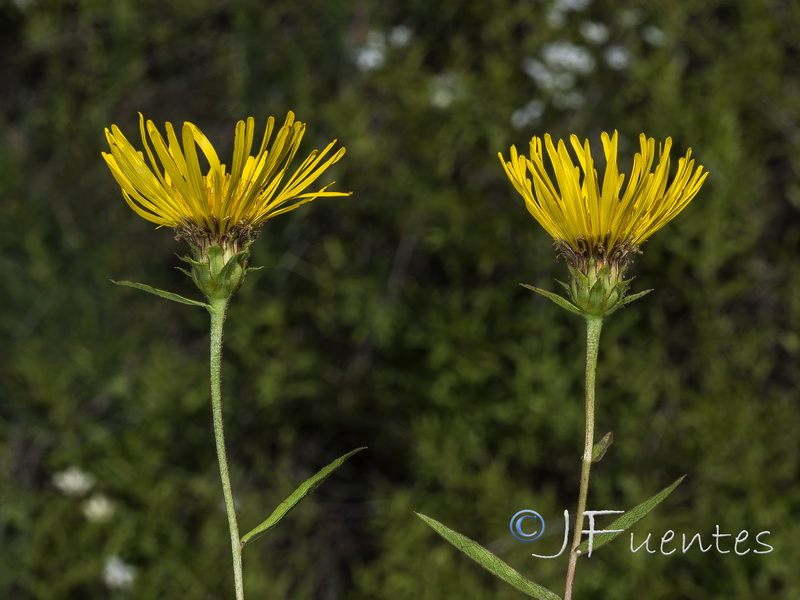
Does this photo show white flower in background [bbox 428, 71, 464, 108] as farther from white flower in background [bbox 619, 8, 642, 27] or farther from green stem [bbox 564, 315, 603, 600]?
green stem [bbox 564, 315, 603, 600]

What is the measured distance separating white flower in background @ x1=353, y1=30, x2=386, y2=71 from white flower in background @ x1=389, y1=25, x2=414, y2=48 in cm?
4

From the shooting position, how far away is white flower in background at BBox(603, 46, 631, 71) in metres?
3.40

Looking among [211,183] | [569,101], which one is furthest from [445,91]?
[211,183]

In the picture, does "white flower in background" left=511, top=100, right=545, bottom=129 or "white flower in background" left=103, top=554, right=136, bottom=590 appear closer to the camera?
"white flower in background" left=103, top=554, right=136, bottom=590

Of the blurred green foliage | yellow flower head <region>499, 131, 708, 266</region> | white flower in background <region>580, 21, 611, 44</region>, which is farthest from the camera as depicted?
white flower in background <region>580, 21, 611, 44</region>

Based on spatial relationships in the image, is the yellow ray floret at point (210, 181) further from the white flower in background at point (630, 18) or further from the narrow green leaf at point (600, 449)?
the white flower in background at point (630, 18)

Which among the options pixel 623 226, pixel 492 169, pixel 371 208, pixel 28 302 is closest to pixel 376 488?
pixel 371 208

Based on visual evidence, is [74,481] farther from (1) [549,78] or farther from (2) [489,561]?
(2) [489,561]

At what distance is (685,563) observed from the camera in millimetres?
2877

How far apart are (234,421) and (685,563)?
156cm

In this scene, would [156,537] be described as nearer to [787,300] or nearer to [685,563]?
[685,563]

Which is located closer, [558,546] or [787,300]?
[558,546]

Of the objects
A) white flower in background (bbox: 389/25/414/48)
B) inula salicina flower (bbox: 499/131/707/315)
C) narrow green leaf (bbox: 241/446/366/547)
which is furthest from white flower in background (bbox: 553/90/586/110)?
narrow green leaf (bbox: 241/446/366/547)

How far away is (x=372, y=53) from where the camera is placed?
352cm
